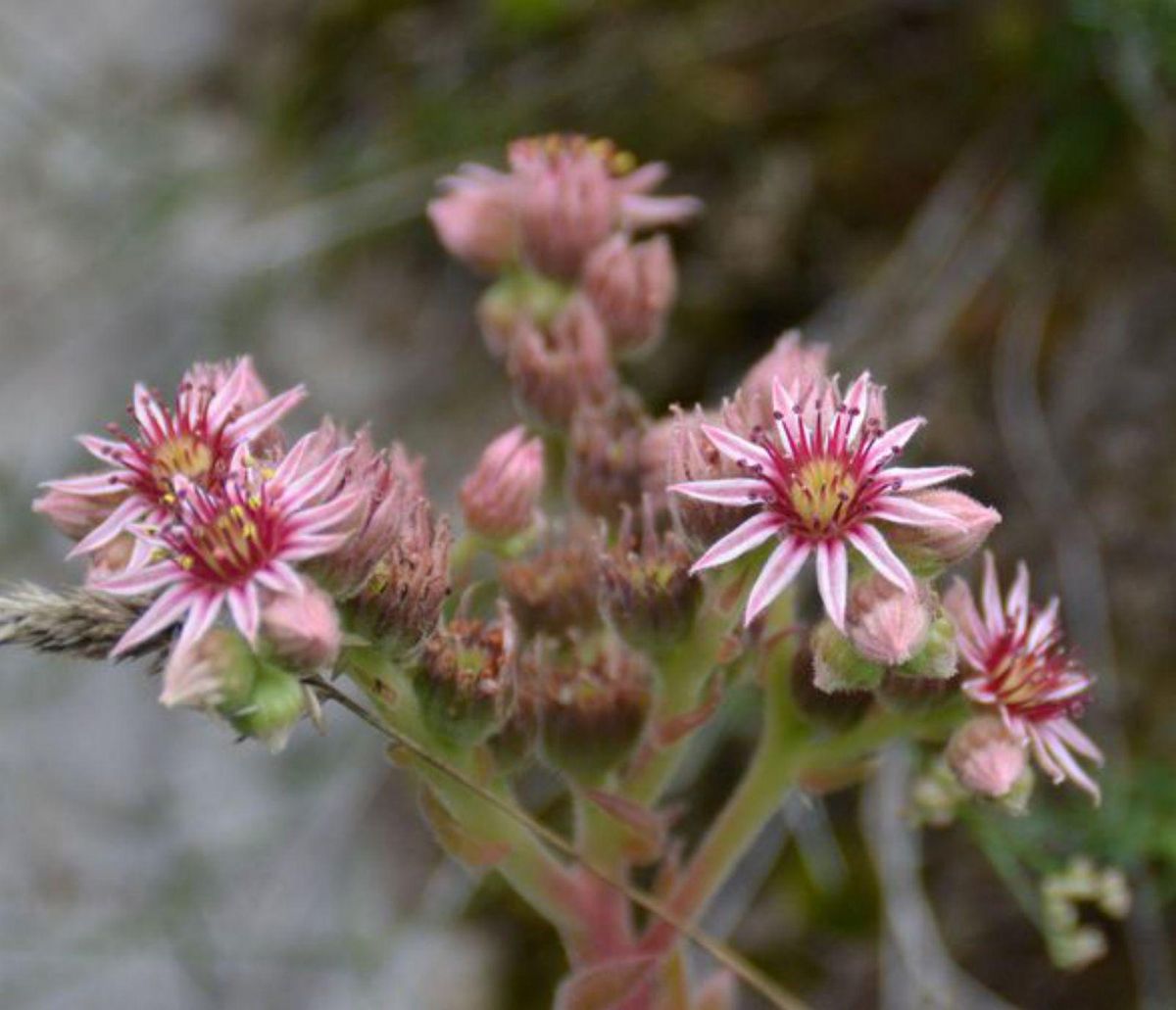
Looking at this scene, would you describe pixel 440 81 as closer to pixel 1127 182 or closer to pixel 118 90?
pixel 118 90

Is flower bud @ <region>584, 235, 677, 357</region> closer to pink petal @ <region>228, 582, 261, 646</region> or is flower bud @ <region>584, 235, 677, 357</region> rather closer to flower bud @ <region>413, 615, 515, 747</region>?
flower bud @ <region>413, 615, 515, 747</region>

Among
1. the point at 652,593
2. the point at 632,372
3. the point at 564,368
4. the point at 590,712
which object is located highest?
the point at 632,372

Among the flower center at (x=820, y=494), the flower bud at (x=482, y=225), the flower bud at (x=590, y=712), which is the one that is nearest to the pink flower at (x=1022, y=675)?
the flower center at (x=820, y=494)

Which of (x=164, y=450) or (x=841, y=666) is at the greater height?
(x=841, y=666)

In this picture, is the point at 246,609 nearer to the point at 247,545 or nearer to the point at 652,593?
the point at 247,545

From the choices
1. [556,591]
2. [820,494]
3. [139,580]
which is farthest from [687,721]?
[139,580]

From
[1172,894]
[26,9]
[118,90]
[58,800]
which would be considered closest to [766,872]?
[1172,894]
